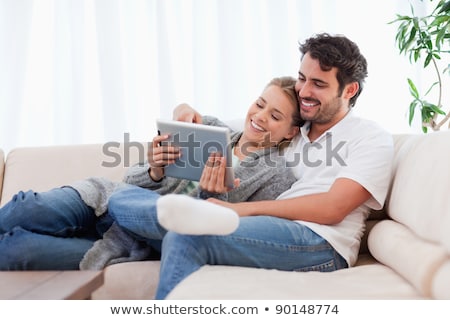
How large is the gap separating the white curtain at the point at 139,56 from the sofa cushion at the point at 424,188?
1.58 m

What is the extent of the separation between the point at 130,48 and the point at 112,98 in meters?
0.29

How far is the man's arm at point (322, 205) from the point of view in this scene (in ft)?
4.92

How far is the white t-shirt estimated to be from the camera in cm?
152

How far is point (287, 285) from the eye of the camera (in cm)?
127

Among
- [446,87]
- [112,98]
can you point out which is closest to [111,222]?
[112,98]

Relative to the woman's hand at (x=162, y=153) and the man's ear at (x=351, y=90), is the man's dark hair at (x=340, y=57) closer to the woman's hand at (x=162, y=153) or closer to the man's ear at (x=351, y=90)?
the man's ear at (x=351, y=90)

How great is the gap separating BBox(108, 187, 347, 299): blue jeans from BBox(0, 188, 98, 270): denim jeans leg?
194 millimetres

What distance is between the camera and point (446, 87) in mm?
3172

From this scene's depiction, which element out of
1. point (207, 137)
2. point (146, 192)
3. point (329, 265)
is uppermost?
point (207, 137)

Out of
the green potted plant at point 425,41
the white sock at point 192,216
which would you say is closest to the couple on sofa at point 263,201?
the white sock at point 192,216

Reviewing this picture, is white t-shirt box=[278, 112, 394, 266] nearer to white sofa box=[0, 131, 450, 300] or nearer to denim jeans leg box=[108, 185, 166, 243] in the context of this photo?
white sofa box=[0, 131, 450, 300]

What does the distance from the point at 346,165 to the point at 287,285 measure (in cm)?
48

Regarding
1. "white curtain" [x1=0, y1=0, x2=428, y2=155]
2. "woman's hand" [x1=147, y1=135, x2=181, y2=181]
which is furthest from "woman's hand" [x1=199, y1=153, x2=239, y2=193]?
"white curtain" [x1=0, y1=0, x2=428, y2=155]
